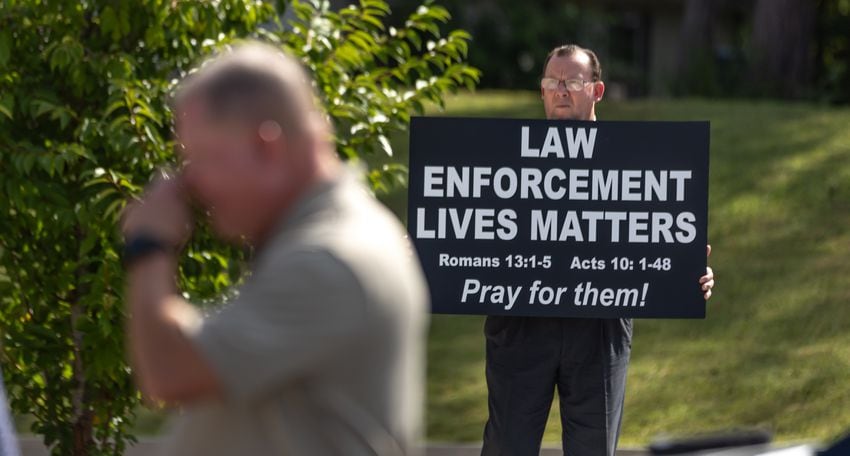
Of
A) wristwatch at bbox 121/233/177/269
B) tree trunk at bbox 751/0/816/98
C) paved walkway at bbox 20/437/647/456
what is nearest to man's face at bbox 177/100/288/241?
wristwatch at bbox 121/233/177/269

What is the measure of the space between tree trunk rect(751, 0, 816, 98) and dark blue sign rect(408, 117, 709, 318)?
44.7 feet

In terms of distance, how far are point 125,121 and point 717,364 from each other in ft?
19.5

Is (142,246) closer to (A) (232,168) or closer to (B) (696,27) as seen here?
(A) (232,168)

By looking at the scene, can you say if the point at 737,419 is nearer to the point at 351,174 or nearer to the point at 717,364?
the point at 717,364

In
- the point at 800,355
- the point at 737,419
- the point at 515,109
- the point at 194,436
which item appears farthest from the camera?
the point at 515,109

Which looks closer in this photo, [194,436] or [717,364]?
[194,436]

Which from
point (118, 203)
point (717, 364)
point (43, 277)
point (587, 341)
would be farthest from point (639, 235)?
point (717, 364)

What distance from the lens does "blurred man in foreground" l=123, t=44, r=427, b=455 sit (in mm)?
2564

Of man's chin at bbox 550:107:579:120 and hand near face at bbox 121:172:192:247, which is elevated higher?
hand near face at bbox 121:172:192:247

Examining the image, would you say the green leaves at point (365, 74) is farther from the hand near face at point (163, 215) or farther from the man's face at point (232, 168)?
the man's face at point (232, 168)

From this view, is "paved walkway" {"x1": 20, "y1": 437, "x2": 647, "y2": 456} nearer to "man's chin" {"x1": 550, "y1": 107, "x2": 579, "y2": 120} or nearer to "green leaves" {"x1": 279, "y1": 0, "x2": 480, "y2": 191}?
"green leaves" {"x1": 279, "y1": 0, "x2": 480, "y2": 191}

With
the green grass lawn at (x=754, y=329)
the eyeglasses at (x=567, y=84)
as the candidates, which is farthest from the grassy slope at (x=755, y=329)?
the eyeglasses at (x=567, y=84)

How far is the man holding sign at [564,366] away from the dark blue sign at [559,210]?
3.5 inches

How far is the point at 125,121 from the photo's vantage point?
19.4 feet
